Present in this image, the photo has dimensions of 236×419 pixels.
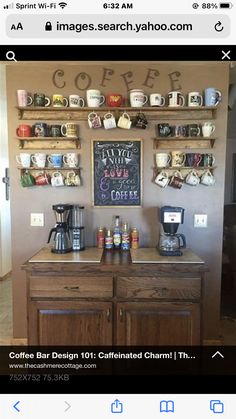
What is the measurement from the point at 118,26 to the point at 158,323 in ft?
4.20

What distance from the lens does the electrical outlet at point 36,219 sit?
6.38 ft

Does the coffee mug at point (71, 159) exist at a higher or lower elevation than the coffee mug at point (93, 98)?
lower

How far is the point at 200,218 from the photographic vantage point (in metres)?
1.92

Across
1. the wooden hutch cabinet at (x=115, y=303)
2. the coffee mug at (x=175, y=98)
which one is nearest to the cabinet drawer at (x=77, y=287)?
the wooden hutch cabinet at (x=115, y=303)

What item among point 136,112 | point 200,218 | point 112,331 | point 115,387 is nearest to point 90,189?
point 136,112

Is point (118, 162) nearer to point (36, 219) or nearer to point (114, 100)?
point (114, 100)

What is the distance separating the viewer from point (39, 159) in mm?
1841

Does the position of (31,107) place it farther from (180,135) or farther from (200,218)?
(200,218)

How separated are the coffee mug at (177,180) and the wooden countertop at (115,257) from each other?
407 mm

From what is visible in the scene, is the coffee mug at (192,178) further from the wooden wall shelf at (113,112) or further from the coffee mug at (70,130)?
the coffee mug at (70,130)

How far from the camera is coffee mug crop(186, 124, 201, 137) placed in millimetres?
1817

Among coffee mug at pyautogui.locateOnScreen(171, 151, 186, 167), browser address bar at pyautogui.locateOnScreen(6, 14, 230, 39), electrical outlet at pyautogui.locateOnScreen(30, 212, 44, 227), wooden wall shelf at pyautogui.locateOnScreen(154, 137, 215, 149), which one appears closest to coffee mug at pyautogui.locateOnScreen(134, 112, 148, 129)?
wooden wall shelf at pyautogui.locateOnScreen(154, 137, 215, 149)

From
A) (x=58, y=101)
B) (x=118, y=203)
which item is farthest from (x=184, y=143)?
(x=58, y=101)
